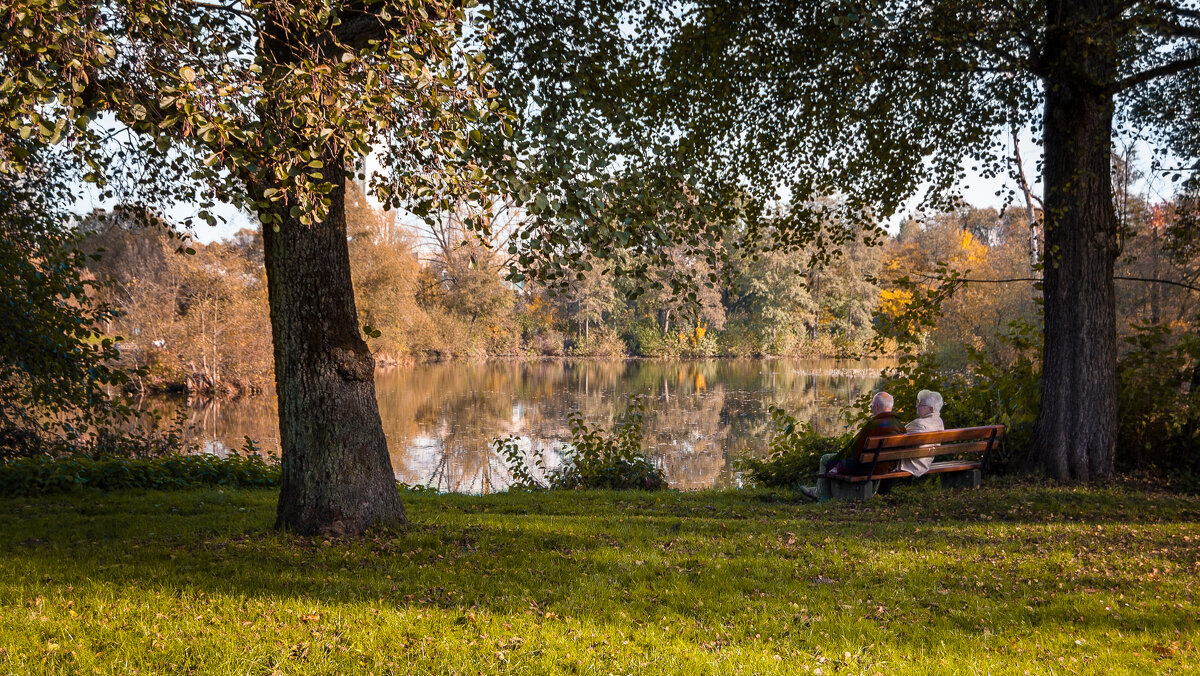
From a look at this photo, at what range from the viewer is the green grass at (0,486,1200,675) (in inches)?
147

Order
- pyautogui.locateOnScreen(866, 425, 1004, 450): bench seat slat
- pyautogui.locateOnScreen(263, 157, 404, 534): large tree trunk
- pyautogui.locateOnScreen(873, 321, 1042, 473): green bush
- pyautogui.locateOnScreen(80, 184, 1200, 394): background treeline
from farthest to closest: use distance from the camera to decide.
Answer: pyautogui.locateOnScreen(80, 184, 1200, 394): background treeline → pyautogui.locateOnScreen(873, 321, 1042, 473): green bush → pyautogui.locateOnScreen(866, 425, 1004, 450): bench seat slat → pyautogui.locateOnScreen(263, 157, 404, 534): large tree trunk

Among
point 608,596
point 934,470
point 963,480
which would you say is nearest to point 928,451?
point 934,470

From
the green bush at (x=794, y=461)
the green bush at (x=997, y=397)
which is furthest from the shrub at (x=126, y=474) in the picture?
the green bush at (x=997, y=397)

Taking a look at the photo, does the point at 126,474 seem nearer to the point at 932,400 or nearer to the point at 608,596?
the point at 608,596

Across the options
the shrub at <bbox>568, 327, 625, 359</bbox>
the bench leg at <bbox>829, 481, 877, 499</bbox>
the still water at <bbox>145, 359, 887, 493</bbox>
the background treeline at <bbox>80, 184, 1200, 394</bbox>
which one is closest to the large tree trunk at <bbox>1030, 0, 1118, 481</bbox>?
the background treeline at <bbox>80, 184, 1200, 394</bbox>

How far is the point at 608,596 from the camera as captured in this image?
4.68 m

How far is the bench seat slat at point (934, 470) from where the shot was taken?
8383 mm

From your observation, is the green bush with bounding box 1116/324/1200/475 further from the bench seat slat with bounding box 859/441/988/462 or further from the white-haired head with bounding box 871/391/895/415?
the white-haired head with bounding box 871/391/895/415

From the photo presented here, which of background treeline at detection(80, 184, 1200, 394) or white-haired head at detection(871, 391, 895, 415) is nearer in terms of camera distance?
white-haired head at detection(871, 391, 895, 415)

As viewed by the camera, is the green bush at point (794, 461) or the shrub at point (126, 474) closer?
the shrub at point (126, 474)

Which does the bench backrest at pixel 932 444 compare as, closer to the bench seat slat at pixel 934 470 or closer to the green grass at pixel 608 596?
the bench seat slat at pixel 934 470

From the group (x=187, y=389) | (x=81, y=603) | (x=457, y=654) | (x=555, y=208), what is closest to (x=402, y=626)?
(x=457, y=654)

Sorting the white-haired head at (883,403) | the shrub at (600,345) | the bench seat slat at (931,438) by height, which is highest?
the shrub at (600,345)

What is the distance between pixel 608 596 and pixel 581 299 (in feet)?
163
